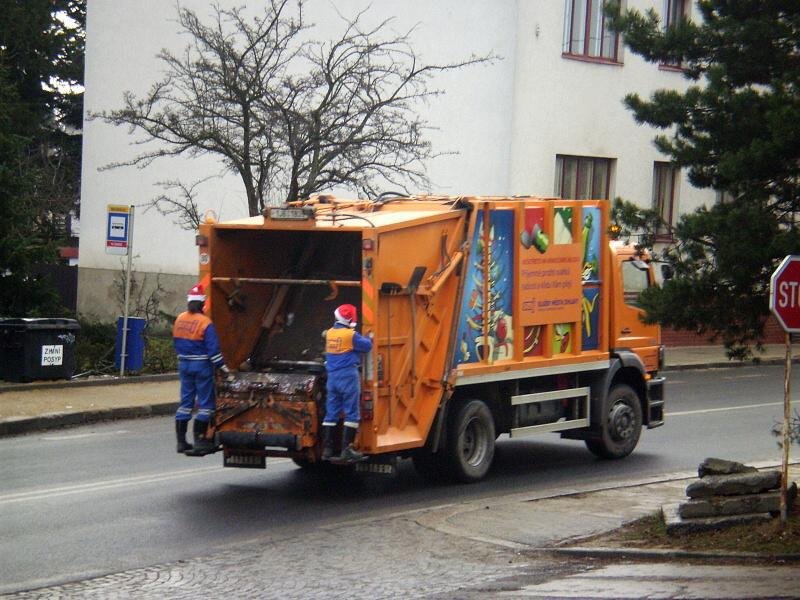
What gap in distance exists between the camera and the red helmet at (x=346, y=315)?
1186cm

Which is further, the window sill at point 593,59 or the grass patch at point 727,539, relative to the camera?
the window sill at point 593,59

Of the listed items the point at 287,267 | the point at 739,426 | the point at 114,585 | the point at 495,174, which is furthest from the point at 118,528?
the point at 495,174

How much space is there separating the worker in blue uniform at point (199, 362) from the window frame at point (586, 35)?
19523mm

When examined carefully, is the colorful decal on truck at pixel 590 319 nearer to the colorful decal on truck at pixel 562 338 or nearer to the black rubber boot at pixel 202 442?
the colorful decal on truck at pixel 562 338

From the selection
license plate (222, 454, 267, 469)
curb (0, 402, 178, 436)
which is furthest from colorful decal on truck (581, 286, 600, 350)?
curb (0, 402, 178, 436)

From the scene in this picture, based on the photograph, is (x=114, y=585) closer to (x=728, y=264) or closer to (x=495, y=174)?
(x=728, y=264)

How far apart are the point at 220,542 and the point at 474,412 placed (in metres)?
3.66

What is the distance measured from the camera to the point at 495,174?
98.2ft

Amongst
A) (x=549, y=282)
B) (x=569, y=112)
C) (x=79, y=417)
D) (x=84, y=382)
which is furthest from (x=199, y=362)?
(x=569, y=112)

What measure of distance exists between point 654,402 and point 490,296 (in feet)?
11.5

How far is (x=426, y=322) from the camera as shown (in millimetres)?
12648

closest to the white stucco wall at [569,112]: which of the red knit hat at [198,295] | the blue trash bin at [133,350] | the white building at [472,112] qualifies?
the white building at [472,112]

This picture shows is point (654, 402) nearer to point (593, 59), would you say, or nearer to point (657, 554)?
point (657, 554)

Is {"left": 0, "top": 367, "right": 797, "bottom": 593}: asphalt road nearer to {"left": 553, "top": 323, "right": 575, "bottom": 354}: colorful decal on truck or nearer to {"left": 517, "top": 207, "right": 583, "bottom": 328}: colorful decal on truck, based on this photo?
{"left": 553, "top": 323, "right": 575, "bottom": 354}: colorful decal on truck
